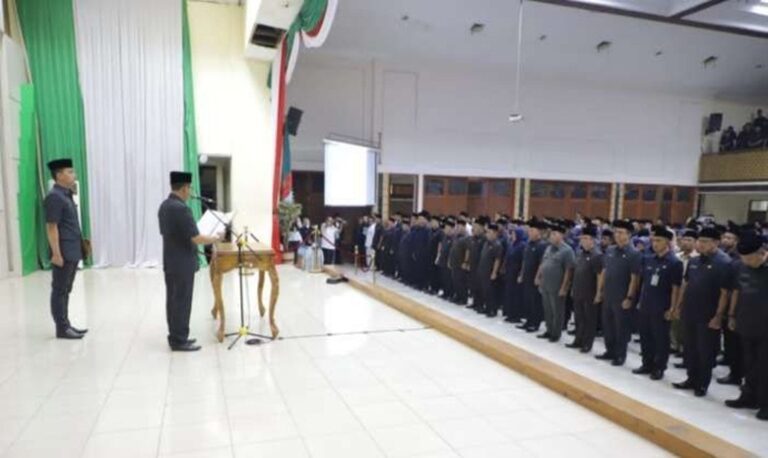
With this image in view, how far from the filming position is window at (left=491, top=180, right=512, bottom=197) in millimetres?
13680

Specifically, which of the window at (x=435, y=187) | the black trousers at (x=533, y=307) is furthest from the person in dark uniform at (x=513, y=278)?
the window at (x=435, y=187)

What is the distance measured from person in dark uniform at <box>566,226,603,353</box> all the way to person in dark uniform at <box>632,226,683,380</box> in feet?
1.71

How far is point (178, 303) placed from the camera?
388 cm

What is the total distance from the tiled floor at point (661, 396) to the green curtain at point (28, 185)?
287 inches

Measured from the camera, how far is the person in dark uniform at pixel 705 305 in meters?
3.52

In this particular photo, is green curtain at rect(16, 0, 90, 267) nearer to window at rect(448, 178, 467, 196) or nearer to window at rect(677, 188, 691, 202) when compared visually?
window at rect(448, 178, 467, 196)

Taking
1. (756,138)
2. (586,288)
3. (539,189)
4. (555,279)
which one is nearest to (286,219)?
(555,279)

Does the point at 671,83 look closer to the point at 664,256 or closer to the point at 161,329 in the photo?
the point at 664,256

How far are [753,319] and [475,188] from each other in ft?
34.3

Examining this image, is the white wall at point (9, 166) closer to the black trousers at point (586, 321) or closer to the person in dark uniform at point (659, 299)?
the black trousers at point (586, 321)

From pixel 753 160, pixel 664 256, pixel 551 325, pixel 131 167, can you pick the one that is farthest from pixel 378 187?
pixel 753 160

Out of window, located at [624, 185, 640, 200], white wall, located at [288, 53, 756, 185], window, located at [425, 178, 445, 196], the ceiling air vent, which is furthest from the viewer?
window, located at [624, 185, 640, 200]

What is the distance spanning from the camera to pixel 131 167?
29.1ft

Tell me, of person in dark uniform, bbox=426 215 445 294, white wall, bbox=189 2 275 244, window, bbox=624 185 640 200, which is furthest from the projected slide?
window, bbox=624 185 640 200
